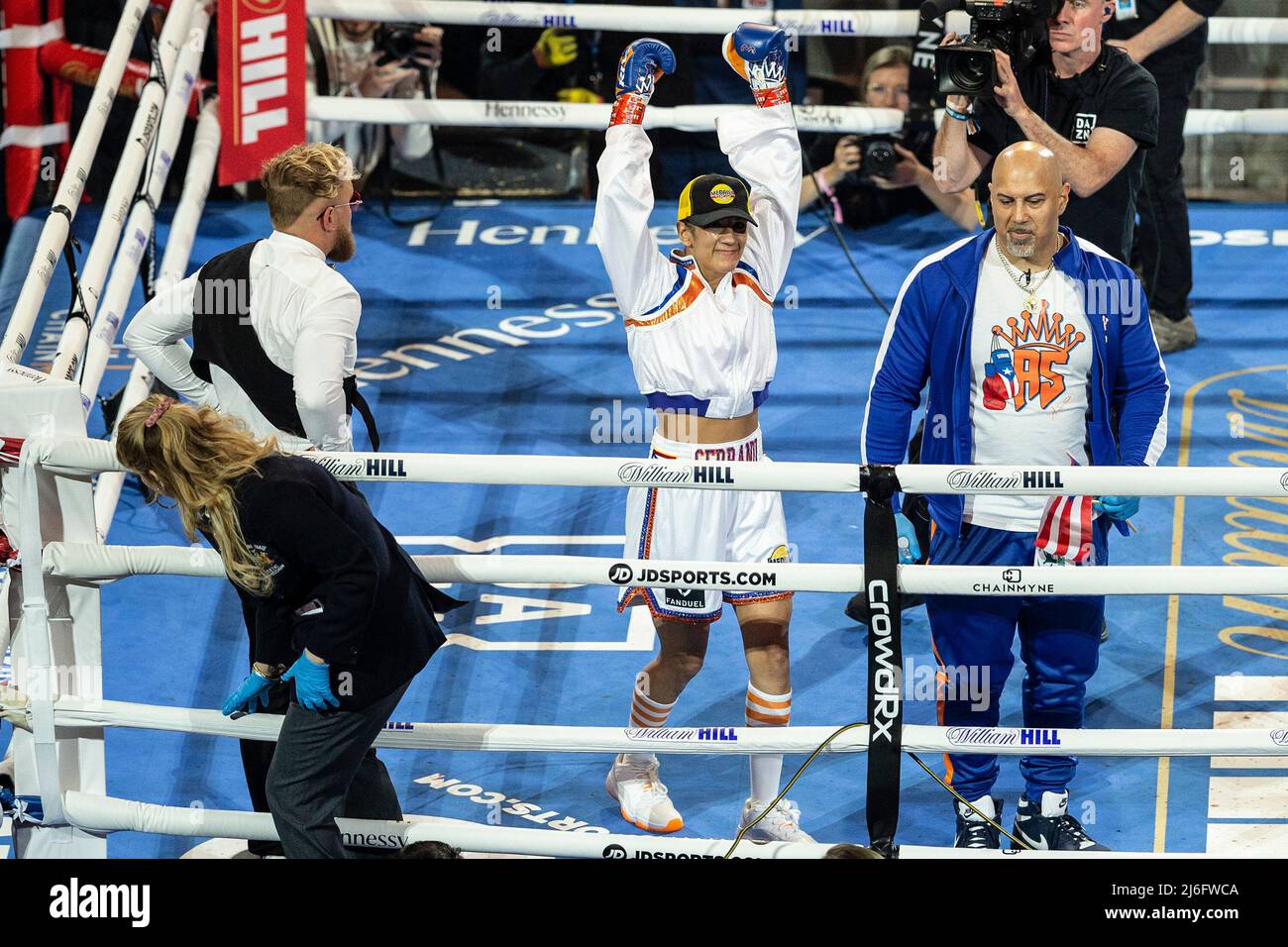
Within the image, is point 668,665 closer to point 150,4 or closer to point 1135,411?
point 1135,411

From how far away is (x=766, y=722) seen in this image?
4.93m

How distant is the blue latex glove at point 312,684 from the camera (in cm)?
398

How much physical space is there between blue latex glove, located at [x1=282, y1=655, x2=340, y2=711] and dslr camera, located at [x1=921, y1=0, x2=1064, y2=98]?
2.79 m

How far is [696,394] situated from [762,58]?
1.05m

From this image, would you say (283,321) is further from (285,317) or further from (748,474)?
(748,474)

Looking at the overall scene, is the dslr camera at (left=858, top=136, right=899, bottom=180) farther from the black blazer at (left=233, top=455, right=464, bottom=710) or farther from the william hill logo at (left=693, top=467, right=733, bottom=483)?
the black blazer at (left=233, top=455, right=464, bottom=710)

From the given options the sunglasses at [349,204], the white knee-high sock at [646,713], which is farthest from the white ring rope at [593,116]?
the white knee-high sock at [646,713]

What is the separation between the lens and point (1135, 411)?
469 cm

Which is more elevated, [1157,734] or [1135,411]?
[1135,411]

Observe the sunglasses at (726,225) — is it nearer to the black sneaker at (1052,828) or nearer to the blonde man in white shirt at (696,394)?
the blonde man in white shirt at (696,394)

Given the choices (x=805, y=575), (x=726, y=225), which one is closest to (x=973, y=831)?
(x=805, y=575)

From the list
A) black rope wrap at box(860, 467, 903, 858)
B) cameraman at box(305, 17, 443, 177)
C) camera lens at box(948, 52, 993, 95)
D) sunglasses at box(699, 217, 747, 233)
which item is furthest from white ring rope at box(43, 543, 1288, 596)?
cameraman at box(305, 17, 443, 177)
